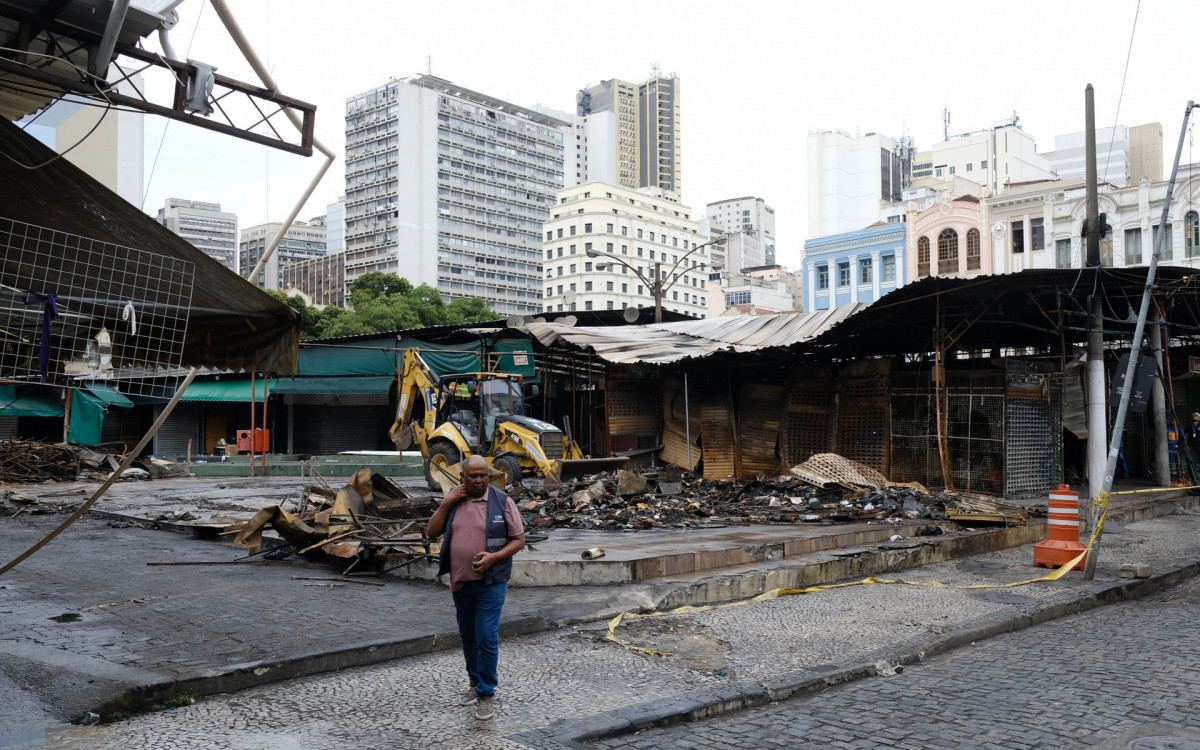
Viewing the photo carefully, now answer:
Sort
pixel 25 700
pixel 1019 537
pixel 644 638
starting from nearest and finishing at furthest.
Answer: pixel 25 700 → pixel 644 638 → pixel 1019 537

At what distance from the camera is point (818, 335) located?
625 inches

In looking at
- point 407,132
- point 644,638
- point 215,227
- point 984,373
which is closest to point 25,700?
point 644,638

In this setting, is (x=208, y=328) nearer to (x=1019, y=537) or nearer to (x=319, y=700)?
(x=319, y=700)

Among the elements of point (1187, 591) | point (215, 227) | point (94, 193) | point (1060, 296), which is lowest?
point (1187, 591)

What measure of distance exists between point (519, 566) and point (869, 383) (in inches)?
431

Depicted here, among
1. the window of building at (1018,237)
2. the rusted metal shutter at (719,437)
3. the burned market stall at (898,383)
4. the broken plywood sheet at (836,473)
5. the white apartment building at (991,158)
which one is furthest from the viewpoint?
the white apartment building at (991,158)

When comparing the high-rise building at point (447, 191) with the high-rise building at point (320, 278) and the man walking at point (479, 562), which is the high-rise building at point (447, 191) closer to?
the high-rise building at point (320, 278)

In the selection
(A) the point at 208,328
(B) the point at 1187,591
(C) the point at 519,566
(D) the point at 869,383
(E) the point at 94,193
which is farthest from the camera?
(D) the point at 869,383

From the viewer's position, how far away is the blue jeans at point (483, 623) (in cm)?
500

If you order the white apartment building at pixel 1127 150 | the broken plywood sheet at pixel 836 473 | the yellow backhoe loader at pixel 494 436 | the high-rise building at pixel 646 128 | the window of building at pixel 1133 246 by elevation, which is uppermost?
the high-rise building at pixel 646 128

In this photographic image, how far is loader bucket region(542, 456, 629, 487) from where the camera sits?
1608 cm

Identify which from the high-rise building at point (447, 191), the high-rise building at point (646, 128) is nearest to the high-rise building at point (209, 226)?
the high-rise building at point (447, 191)

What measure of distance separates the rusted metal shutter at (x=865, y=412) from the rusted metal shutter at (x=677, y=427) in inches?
149

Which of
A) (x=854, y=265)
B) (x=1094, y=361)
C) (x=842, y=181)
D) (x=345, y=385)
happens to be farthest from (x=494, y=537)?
(x=842, y=181)
